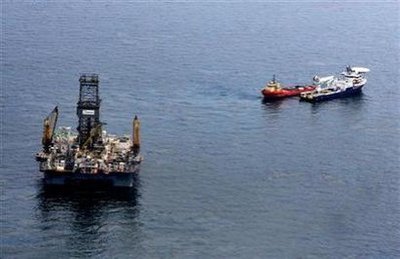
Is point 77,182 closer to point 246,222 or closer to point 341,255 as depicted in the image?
point 246,222

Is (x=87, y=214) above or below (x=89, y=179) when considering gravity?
below

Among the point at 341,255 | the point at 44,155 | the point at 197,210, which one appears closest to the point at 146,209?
the point at 197,210

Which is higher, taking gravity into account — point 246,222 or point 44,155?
point 44,155

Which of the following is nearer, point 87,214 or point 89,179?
point 87,214

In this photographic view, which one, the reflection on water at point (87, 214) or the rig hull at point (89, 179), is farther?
the rig hull at point (89, 179)

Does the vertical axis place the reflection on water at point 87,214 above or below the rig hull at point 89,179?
below
